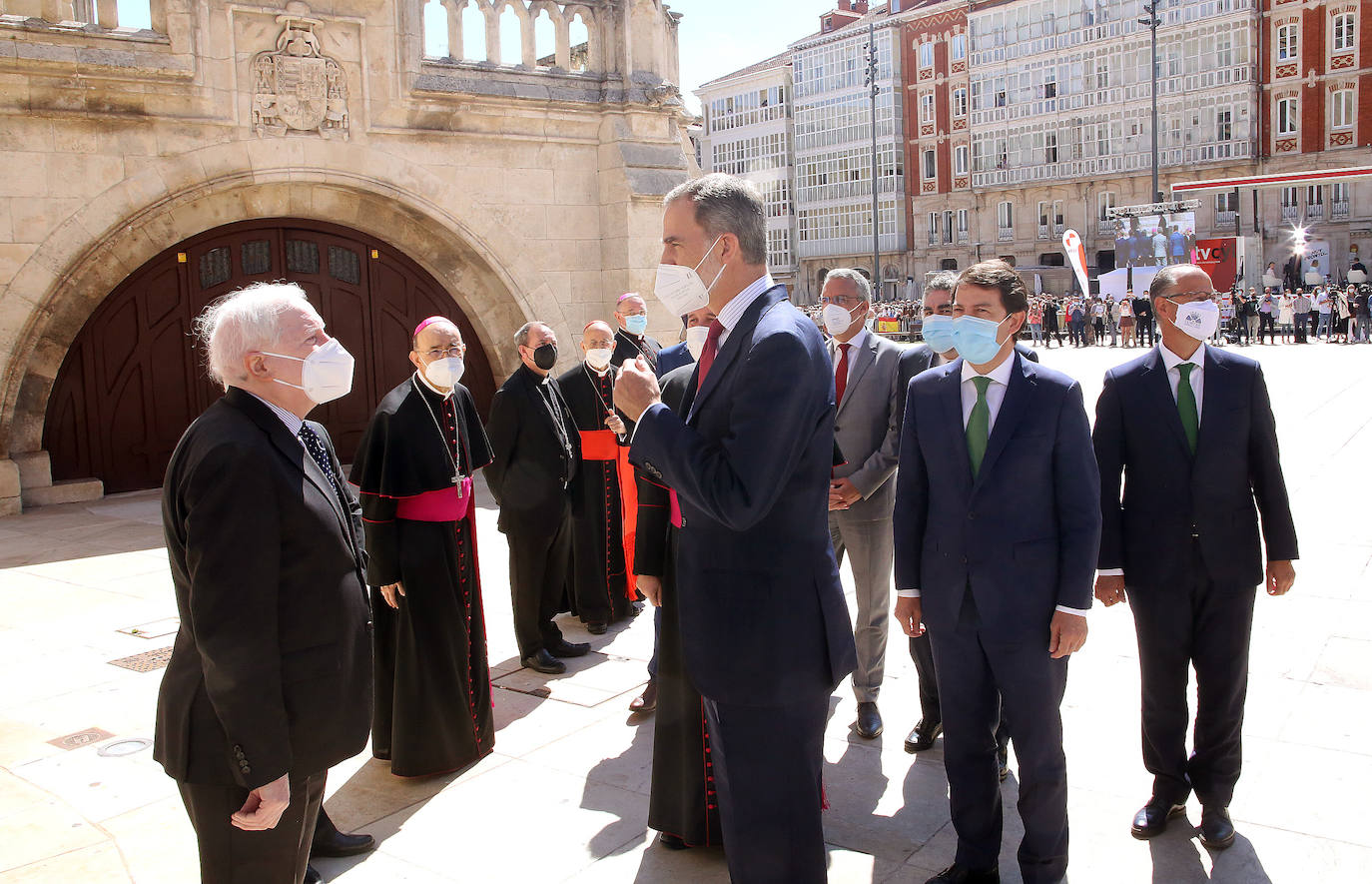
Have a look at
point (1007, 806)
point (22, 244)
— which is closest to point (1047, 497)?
point (1007, 806)

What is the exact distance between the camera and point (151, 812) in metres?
4.16

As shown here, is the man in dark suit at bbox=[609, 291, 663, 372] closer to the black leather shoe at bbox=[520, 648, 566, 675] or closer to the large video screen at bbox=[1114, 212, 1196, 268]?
the black leather shoe at bbox=[520, 648, 566, 675]

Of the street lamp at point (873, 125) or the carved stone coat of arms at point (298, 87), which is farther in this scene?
the street lamp at point (873, 125)

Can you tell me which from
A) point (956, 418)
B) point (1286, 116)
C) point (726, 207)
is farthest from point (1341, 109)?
point (726, 207)

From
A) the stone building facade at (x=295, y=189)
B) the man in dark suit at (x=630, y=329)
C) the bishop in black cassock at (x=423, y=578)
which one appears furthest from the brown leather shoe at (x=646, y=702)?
the stone building facade at (x=295, y=189)

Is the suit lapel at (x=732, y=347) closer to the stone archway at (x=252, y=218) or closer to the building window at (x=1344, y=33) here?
the stone archway at (x=252, y=218)

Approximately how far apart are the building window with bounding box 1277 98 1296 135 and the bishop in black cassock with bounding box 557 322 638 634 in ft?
181

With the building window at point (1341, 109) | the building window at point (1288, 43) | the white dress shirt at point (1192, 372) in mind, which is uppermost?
the building window at point (1288, 43)

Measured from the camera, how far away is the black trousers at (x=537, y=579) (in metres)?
5.90

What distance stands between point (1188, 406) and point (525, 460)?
349 cm

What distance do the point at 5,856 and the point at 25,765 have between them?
0.89 metres

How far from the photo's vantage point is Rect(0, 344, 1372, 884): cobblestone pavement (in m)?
3.68

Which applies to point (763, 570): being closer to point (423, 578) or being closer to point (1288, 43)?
point (423, 578)

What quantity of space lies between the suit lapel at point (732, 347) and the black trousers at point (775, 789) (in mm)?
768
